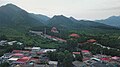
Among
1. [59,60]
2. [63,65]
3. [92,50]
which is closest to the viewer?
[63,65]

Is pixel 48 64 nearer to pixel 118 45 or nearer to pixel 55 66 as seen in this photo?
pixel 55 66

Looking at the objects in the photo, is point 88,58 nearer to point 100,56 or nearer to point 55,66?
point 100,56

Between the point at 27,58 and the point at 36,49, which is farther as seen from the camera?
the point at 36,49

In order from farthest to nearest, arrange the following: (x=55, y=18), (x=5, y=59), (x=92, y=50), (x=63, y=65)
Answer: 1. (x=55, y=18)
2. (x=92, y=50)
3. (x=5, y=59)
4. (x=63, y=65)

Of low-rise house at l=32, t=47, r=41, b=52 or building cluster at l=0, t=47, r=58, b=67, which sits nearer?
building cluster at l=0, t=47, r=58, b=67

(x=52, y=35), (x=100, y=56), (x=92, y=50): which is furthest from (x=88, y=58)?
(x=52, y=35)

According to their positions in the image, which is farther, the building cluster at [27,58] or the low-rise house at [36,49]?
the low-rise house at [36,49]

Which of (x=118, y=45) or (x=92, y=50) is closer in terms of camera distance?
(x=92, y=50)
